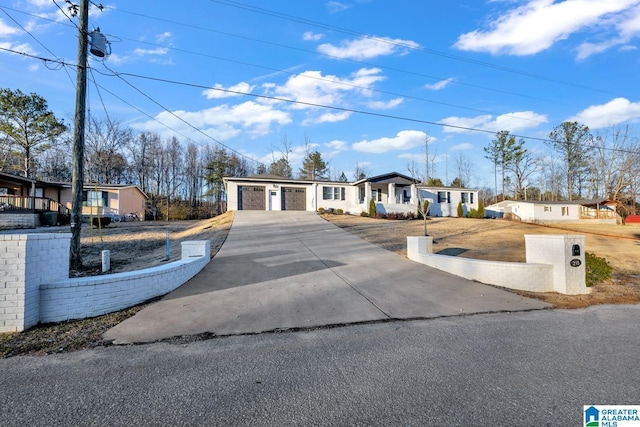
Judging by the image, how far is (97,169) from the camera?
37125 millimetres

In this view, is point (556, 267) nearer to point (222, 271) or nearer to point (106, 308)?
point (222, 271)

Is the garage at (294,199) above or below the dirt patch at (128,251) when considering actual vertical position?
above

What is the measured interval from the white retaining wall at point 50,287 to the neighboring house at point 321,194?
71.3 ft

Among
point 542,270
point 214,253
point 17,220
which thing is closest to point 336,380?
point 542,270

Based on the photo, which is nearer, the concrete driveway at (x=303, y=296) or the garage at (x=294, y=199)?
the concrete driveway at (x=303, y=296)

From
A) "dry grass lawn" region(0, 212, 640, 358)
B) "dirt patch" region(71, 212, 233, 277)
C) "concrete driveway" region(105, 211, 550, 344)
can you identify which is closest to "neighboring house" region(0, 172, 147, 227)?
"dirt patch" region(71, 212, 233, 277)

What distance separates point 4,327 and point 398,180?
28126 mm

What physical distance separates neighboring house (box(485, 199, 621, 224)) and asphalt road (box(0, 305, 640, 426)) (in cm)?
3606

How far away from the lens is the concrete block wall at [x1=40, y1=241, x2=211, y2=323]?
4.56 metres

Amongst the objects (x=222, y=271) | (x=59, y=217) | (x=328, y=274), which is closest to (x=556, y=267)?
(x=328, y=274)

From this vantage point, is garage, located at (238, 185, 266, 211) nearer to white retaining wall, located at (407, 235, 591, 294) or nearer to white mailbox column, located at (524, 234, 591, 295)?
white retaining wall, located at (407, 235, 591, 294)

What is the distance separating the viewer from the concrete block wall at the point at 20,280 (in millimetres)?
4133

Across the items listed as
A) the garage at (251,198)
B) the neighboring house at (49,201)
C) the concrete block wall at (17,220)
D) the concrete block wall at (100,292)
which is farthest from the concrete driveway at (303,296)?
the garage at (251,198)

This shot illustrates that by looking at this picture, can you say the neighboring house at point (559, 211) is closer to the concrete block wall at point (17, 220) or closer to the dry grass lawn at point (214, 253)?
the dry grass lawn at point (214, 253)
